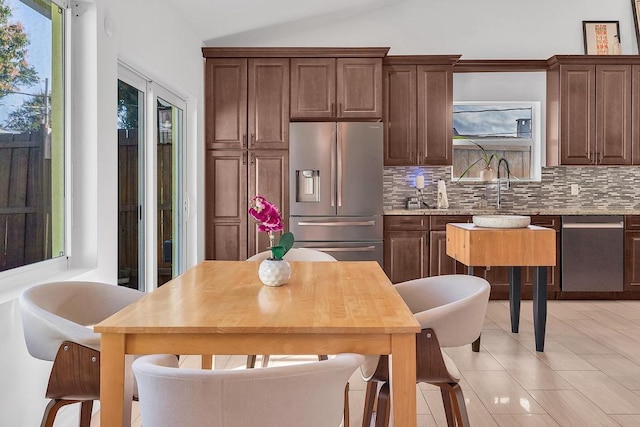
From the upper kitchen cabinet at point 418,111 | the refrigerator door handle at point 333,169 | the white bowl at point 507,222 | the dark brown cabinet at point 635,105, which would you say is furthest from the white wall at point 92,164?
the dark brown cabinet at point 635,105

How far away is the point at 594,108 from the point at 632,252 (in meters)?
1.50

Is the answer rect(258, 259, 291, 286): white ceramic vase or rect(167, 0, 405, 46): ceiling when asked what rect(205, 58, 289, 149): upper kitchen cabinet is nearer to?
rect(167, 0, 405, 46): ceiling

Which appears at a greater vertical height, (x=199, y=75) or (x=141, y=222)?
(x=199, y=75)

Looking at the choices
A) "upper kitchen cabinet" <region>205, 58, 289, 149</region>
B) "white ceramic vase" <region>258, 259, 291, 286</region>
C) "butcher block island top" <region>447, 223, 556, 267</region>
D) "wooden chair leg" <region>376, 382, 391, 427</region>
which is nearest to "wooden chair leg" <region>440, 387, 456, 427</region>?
"wooden chair leg" <region>376, 382, 391, 427</region>

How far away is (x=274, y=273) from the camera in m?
2.10

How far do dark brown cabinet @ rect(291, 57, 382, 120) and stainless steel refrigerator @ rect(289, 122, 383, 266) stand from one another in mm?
208

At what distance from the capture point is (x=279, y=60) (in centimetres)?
551

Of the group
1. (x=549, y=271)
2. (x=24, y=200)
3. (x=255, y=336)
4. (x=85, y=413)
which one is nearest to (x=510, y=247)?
(x=549, y=271)

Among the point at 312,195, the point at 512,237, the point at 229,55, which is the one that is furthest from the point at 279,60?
the point at 512,237

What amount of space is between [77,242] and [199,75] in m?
2.85

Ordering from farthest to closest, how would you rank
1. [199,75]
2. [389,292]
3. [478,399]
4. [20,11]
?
[199,75] → [478,399] → [20,11] → [389,292]

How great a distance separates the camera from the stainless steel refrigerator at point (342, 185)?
5352 millimetres

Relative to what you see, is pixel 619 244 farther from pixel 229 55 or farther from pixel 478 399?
pixel 229 55

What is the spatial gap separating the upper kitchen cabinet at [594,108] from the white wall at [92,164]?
4.09 metres
